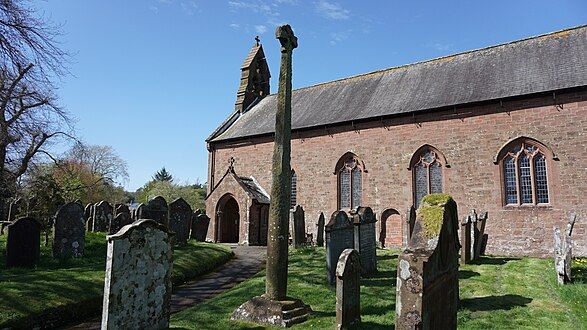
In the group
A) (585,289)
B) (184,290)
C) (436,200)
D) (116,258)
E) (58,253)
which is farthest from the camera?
(58,253)

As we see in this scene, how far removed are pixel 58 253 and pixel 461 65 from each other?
19.4 meters

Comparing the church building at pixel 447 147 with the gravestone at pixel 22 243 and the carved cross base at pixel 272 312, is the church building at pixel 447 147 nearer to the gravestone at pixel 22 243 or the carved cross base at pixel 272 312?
the carved cross base at pixel 272 312

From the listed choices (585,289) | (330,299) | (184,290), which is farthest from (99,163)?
(585,289)

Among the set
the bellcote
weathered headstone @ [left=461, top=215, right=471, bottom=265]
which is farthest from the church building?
the bellcote

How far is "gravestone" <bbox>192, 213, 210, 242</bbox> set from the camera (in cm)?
2045

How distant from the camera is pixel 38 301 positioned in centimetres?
759

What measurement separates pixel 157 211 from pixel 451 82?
1487 centimetres

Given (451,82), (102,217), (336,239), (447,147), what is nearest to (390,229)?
(447,147)

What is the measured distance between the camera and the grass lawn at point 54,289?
7172mm

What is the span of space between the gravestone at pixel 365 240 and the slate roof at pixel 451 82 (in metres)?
8.66

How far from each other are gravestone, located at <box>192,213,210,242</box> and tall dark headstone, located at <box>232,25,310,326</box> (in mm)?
13901

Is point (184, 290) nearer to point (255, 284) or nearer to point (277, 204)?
point (255, 284)

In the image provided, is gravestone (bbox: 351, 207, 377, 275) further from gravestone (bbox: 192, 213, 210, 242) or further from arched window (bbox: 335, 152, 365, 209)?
gravestone (bbox: 192, 213, 210, 242)

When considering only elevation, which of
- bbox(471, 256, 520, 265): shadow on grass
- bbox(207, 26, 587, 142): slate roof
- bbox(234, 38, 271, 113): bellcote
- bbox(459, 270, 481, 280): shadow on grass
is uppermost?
bbox(234, 38, 271, 113): bellcote
